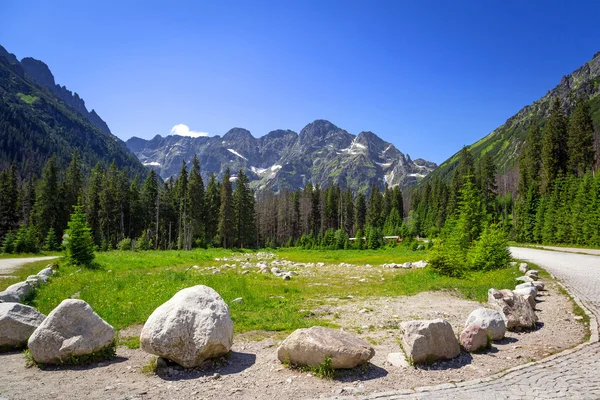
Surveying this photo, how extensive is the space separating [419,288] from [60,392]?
54.7 ft

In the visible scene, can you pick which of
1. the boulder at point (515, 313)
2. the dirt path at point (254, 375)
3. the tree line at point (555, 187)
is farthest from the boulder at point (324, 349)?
the tree line at point (555, 187)

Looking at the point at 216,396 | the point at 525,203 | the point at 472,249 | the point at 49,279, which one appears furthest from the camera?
the point at 525,203

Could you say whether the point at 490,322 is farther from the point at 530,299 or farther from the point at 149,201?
the point at 149,201

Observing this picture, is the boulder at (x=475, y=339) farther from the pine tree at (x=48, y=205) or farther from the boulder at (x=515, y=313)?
the pine tree at (x=48, y=205)

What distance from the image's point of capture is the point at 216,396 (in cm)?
627

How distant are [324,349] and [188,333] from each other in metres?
2.99

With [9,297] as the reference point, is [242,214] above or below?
above

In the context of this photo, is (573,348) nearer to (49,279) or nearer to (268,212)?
(49,279)

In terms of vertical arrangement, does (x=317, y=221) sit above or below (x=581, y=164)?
below

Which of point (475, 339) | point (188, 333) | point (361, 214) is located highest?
Answer: point (361, 214)

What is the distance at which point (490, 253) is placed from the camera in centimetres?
2295

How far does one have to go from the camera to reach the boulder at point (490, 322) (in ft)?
29.8

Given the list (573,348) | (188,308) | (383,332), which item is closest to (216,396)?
(188,308)

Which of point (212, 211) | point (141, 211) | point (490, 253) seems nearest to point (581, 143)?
point (490, 253)
